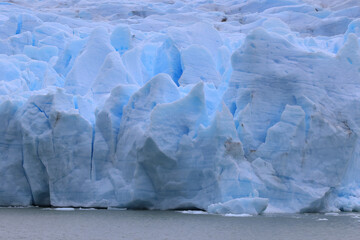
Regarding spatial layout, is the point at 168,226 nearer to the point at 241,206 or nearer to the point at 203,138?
the point at 241,206

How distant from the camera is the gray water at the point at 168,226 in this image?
8.28m

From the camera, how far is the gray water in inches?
326

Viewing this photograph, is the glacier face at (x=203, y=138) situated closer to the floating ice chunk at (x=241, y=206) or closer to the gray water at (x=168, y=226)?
the floating ice chunk at (x=241, y=206)

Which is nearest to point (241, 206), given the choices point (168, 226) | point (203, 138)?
point (203, 138)

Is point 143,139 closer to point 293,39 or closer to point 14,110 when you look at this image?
point 14,110

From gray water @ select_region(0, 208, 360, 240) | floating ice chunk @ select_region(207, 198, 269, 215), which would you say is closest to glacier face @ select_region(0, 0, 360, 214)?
floating ice chunk @ select_region(207, 198, 269, 215)

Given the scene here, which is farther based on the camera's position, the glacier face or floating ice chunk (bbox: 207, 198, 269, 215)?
the glacier face

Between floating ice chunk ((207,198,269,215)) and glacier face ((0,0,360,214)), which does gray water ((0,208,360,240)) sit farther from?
glacier face ((0,0,360,214))

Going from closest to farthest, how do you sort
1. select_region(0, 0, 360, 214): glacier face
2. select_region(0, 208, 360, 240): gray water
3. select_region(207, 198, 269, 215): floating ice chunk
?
select_region(0, 208, 360, 240): gray water
select_region(207, 198, 269, 215): floating ice chunk
select_region(0, 0, 360, 214): glacier face

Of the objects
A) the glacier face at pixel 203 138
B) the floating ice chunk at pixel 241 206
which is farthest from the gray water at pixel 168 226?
the glacier face at pixel 203 138

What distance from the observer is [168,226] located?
8.97 meters

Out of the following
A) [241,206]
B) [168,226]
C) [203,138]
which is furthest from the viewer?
[203,138]

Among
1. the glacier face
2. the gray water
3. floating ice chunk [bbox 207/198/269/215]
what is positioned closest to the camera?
the gray water

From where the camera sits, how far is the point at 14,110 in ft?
38.5
